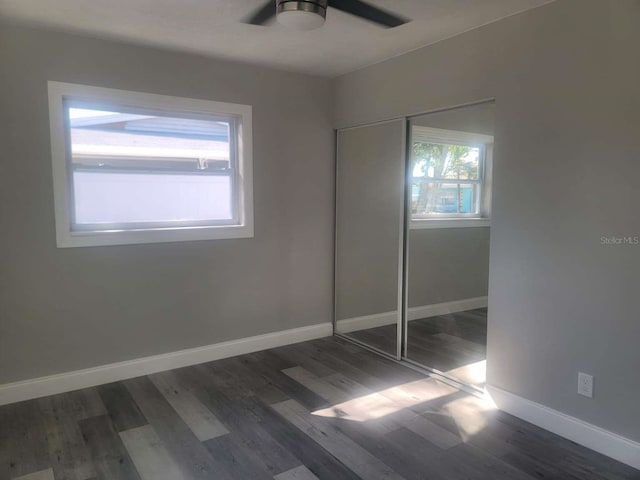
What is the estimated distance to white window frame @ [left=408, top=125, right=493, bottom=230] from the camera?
303 cm

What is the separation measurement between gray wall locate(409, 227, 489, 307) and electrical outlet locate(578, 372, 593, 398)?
77 cm

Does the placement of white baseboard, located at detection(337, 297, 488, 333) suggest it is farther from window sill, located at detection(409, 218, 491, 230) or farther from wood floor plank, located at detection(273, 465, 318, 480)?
wood floor plank, located at detection(273, 465, 318, 480)

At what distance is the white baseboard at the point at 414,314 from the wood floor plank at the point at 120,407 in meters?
2.10

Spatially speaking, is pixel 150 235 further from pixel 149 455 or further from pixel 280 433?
pixel 280 433

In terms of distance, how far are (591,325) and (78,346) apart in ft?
11.1

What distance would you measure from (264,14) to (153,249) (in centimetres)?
203

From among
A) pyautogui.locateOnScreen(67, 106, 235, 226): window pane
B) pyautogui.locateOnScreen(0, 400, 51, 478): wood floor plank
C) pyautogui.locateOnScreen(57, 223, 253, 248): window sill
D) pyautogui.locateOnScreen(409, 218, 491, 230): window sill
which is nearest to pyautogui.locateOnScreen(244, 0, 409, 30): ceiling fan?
pyautogui.locateOnScreen(409, 218, 491, 230): window sill

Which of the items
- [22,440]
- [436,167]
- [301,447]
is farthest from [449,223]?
[22,440]

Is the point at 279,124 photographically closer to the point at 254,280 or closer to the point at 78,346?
the point at 254,280

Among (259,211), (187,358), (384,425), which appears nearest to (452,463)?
(384,425)

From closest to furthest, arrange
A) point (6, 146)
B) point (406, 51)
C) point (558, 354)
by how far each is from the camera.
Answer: point (558, 354)
point (6, 146)
point (406, 51)

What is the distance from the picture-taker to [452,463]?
2.37m

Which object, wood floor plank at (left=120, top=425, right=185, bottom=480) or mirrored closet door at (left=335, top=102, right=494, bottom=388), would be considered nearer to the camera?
wood floor plank at (left=120, top=425, right=185, bottom=480)

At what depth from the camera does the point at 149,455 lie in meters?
2.46
